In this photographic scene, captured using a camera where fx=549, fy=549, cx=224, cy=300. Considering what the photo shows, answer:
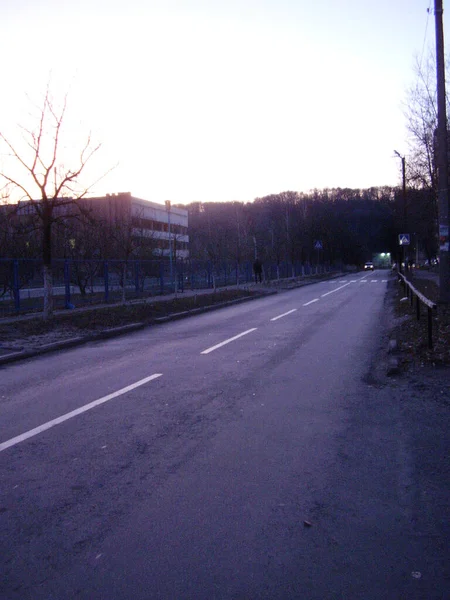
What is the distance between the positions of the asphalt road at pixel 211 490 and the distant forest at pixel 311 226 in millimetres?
27774

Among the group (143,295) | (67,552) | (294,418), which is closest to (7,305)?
(143,295)

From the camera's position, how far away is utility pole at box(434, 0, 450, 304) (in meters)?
14.8

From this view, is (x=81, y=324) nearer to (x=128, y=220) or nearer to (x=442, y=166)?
(x=442, y=166)

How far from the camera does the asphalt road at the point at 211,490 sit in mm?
3135

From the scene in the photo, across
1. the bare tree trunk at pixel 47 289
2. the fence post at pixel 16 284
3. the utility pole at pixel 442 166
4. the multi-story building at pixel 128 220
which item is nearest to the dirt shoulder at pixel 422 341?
the utility pole at pixel 442 166

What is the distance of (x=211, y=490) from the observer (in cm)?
430

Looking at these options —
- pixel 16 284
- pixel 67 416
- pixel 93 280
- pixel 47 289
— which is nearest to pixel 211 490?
pixel 67 416

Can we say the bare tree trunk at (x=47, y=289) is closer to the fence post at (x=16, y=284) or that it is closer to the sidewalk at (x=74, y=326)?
the sidewalk at (x=74, y=326)

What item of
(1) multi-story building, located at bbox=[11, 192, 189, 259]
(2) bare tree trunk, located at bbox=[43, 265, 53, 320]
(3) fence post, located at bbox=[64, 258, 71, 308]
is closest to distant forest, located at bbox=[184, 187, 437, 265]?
(1) multi-story building, located at bbox=[11, 192, 189, 259]

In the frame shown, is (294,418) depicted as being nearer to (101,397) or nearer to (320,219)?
(101,397)

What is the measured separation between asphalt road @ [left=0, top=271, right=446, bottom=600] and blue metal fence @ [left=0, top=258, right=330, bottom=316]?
12745 mm

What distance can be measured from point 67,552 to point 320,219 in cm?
6951

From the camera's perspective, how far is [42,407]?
712 centimetres

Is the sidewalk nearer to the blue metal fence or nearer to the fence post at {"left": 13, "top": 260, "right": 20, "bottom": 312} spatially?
the fence post at {"left": 13, "top": 260, "right": 20, "bottom": 312}
